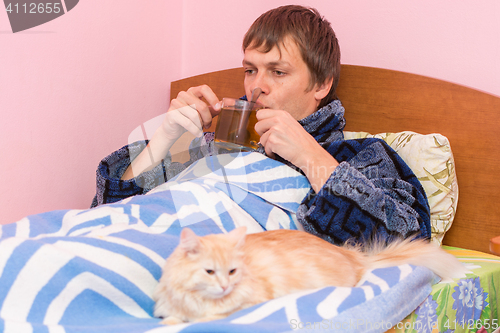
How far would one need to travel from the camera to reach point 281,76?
1255 mm

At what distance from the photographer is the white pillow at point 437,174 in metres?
1.16

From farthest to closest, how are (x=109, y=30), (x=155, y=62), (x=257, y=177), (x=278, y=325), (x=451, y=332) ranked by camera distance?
(x=155, y=62) → (x=109, y=30) → (x=257, y=177) → (x=451, y=332) → (x=278, y=325)

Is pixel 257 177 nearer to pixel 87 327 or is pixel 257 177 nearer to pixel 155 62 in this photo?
pixel 87 327

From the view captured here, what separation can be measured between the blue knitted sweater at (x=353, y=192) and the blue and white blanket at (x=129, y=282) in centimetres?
16

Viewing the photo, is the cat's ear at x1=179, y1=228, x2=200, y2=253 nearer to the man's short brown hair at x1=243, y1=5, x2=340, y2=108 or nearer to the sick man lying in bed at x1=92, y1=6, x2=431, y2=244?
the sick man lying in bed at x1=92, y1=6, x2=431, y2=244

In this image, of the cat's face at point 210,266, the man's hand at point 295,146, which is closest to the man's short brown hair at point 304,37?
the man's hand at point 295,146

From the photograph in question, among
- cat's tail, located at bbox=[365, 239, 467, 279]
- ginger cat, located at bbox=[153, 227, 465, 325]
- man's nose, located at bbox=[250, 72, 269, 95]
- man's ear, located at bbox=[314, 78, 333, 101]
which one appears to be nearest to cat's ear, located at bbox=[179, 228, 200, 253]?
ginger cat, located at bbox=[153, 227, 465, 325]

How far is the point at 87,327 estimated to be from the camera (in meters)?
0.54

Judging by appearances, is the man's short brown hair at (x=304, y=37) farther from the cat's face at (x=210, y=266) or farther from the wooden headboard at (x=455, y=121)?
the cat's face at (x=210, y=266)

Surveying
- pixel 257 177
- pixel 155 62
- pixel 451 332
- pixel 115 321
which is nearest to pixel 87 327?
pixel 115 321

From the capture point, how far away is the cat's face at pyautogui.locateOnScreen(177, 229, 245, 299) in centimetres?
51

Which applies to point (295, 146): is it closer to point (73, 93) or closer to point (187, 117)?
point (187, 117)

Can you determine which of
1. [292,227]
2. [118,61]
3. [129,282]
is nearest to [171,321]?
[129,282]

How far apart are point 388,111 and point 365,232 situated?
66 centimetres
